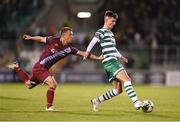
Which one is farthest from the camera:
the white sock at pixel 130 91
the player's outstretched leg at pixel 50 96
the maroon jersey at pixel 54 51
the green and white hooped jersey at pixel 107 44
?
the maroon jersey at pixel 54 51

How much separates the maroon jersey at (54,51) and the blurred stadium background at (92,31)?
13720 millimetres

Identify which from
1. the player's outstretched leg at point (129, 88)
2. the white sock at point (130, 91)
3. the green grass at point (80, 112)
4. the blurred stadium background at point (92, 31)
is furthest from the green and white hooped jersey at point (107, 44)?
the blurred stadium background at point (92, 31)

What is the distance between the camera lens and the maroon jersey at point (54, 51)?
14594 millimetres

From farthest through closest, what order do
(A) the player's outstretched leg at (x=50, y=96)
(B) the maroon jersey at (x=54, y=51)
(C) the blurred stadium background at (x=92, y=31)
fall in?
(C) the blurred stadium background at (x=92, y=31) → (B) the maroon jersey at (x=54, y=51) → (A) the player's outstretched leg at (x=50, y=96)

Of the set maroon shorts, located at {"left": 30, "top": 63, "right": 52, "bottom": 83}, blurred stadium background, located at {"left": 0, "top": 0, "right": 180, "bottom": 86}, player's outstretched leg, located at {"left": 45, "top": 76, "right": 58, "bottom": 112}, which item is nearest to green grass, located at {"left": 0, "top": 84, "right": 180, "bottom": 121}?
player's outstretched leg, located at {"left": 45, "top": 76, "right": 58, "bottom": 112}

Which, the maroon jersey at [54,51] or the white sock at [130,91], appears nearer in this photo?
the white sock at [130,91]

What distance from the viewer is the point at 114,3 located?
3167 centimetres

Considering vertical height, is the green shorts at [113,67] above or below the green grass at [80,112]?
above

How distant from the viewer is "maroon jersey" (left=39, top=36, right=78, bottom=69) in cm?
1459

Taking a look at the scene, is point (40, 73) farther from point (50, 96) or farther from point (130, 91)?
point (130, 91)

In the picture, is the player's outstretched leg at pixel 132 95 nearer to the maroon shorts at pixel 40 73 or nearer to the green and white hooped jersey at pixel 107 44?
the green and white hooped jersey at pixel 107 44

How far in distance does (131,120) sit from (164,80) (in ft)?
59.4

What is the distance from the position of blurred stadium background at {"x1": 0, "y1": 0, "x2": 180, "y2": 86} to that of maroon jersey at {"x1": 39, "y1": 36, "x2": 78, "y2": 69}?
13720 mm

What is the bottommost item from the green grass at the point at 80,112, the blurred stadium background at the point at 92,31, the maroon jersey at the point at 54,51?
the green grass at the point at 80,112
